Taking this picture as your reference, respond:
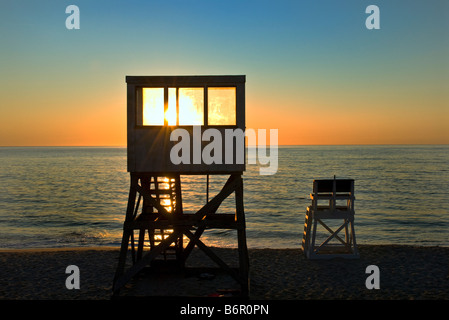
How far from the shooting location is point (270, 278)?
1266cm

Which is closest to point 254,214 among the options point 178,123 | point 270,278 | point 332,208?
point 332,208

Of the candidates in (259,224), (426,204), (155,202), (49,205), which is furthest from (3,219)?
(426,204)

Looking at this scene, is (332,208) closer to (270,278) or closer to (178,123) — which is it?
(270,278)

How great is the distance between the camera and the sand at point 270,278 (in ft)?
36.3

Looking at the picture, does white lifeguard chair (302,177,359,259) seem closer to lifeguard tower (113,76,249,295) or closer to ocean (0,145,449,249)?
lifeguard tower (113,76,249,295)

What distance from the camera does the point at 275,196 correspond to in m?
48.3

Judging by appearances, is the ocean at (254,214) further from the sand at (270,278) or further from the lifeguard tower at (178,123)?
the lifeguard tower at (178,123)

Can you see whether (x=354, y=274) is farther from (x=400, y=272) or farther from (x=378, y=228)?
(x=378, y=228)

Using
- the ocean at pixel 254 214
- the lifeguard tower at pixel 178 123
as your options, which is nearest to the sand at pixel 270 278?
the lifeguard tower at pixel 178 123

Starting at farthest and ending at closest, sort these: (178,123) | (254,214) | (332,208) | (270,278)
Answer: (254,214), (332,208), (270,278), (178,123)

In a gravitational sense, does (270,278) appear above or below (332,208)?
below

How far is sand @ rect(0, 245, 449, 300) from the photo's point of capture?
36.3ft

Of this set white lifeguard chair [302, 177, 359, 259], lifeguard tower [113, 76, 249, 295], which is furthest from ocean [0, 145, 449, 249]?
lifeguard tower [113, 76, 249, 295]

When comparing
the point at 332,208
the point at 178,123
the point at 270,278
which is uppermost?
the point at 178,123
